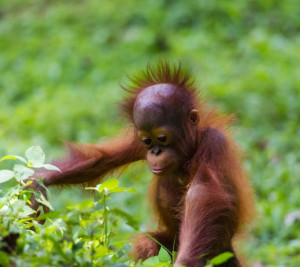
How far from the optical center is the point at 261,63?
9.23 m

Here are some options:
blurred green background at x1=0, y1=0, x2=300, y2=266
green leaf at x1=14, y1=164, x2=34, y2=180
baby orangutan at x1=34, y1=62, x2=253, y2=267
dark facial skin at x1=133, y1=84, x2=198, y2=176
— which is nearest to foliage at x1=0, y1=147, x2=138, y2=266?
→ green leaf at x1=14, y1=164, x2=34, y2=180

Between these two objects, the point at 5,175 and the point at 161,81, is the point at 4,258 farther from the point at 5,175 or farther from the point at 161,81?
the point at 161,81

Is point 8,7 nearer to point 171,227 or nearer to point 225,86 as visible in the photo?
point 225,86

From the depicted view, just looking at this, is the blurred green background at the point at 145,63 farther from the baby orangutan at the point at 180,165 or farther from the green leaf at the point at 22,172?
the green leaf at the point at 22,172

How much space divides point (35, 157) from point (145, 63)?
22.5ft

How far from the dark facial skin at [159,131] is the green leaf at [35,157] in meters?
0.84

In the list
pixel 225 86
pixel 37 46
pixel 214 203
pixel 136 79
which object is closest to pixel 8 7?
pixel 37 46

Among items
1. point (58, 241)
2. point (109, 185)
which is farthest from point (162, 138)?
point (58, 241)

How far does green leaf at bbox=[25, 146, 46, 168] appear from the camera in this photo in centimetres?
273

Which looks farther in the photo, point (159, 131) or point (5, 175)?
point (159, 131)

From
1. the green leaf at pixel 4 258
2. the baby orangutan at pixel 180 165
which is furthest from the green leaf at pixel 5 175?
the baby orangutan at pixel 180 165

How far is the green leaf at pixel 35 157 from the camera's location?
8.96 ft

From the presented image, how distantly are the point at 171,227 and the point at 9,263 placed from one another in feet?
5.92

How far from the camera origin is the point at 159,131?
3451 mm
